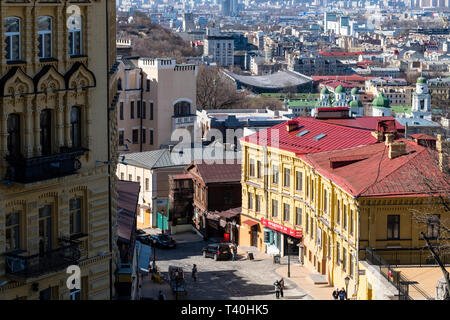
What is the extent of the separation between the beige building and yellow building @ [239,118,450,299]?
18.2 metres

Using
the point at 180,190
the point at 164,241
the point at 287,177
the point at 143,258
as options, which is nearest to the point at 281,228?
the point at 287,177

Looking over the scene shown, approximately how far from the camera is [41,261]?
739 inches

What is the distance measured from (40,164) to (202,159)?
36.1 m

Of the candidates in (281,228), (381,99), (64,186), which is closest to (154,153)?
(281,228)

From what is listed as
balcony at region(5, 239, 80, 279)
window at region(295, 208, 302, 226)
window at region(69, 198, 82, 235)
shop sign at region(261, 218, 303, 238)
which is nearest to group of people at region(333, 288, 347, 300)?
shop sign at region(261, 218, 303, 238)

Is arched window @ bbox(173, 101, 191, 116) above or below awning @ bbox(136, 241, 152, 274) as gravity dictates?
above

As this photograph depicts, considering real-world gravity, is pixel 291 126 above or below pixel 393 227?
above

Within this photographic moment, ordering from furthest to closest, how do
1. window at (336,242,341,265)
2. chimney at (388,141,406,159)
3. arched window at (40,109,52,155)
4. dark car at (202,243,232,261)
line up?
dark car at (202,243,232,261) → chimney at (388,141,406,159) → window at (336,242,341,265) → arched window at (40,109,52,155)

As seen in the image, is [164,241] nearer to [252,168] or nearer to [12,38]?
[252,168]

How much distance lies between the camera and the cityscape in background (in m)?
18.6

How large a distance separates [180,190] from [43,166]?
115 ft

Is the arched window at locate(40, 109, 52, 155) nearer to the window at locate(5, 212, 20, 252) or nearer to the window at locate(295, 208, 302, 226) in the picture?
the window at locate(5, 212, 20, 252)

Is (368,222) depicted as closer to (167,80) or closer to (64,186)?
(64,186)
